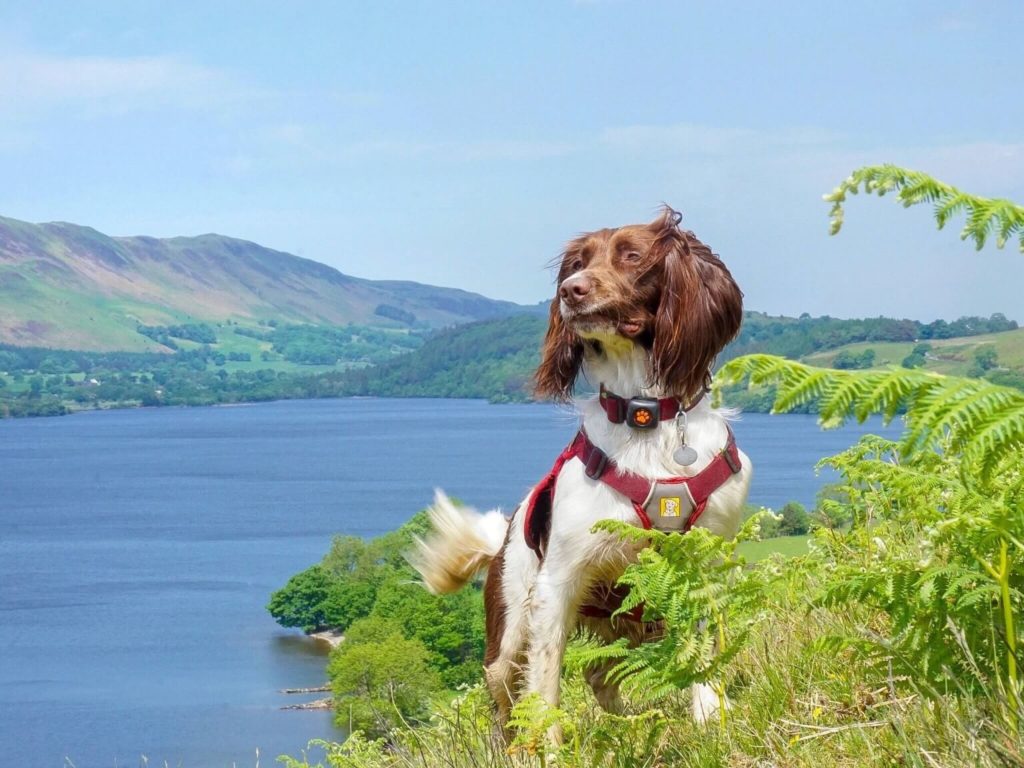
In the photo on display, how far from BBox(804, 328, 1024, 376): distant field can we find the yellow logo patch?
4066 inches

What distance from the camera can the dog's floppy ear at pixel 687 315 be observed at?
4.92 metres

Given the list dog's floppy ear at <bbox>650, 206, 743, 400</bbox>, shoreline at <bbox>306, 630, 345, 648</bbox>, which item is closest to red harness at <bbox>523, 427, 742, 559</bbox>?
dog's floppy ear at <bbox>650, 206, 743, 400</bbox>

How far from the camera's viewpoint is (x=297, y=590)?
94688 millimetres

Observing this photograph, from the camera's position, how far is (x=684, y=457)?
16.2 ft

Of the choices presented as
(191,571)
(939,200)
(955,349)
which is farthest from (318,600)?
(939,200)

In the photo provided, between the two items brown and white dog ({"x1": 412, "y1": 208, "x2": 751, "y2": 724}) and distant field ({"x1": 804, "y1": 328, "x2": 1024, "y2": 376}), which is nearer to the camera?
brown and white dog ({"x1": 412, "y1": 208, "x2": 751, "y2": 724})

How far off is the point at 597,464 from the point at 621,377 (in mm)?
378

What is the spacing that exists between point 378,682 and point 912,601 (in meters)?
64.3

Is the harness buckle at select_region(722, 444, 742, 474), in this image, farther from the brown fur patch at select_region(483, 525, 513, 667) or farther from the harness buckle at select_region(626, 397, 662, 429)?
the brown fur patch at select_region(483, 525, 513, 667)

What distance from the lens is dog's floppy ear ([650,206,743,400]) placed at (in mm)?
4918

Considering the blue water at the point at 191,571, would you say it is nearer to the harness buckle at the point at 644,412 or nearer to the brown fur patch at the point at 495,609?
the brown fur patch at the point at 495,609

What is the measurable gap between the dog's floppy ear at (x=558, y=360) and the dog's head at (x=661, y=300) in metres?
0.08

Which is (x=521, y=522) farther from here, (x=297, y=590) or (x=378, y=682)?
(x=297, y=590)

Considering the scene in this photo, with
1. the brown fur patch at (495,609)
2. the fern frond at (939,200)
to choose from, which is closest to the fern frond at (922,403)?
the fern frond at (939,200)
